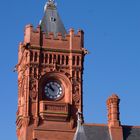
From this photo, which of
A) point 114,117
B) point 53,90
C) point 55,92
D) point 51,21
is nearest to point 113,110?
point 114,117

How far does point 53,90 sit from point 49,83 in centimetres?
81

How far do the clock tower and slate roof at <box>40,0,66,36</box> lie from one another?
0.17 metres

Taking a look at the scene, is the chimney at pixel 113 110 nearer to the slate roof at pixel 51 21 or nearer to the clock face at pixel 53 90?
the clock face at pixel 53 90

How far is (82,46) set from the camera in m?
72.0

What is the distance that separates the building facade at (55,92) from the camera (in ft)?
219

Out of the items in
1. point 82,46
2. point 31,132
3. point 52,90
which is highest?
point 82,46

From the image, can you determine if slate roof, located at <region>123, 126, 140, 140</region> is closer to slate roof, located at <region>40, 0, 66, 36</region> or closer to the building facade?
the building facade

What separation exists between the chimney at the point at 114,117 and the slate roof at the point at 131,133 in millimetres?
777

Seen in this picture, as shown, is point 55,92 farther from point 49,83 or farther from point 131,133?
point 131,133

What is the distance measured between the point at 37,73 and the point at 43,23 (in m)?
6.58

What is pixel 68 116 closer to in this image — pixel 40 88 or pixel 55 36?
pixel 40 88

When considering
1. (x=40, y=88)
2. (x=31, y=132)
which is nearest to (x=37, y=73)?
(x=40, y=88)

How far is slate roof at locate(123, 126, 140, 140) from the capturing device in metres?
66.2

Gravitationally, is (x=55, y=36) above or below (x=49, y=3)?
below
